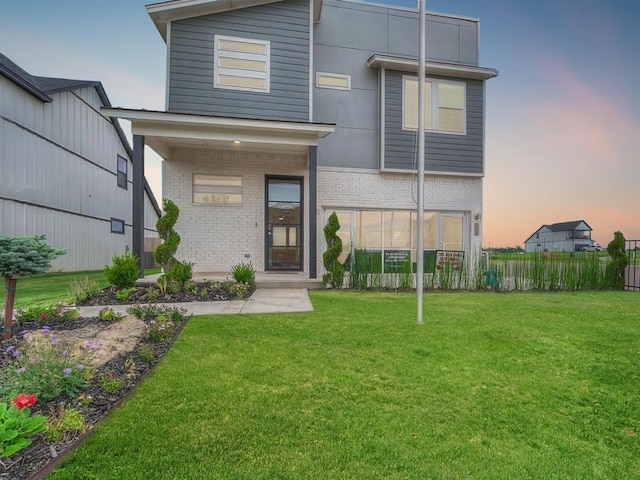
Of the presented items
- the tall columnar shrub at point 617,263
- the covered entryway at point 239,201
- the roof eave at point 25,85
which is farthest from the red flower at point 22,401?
the roof eave at point 25,85

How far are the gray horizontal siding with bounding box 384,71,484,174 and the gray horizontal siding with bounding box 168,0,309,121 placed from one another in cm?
260

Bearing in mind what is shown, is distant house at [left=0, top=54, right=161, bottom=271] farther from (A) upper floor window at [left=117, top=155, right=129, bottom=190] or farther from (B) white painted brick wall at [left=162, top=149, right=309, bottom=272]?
(B) white painted brick wall at [left=162, top=149, right=309, bottom=272]

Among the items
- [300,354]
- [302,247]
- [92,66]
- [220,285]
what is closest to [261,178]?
[302,247]

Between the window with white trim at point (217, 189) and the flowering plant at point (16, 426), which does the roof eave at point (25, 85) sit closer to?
the window with white trim at point (217, 189)

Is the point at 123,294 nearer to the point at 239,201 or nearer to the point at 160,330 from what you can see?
the point at 160,330

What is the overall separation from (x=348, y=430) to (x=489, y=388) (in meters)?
1.30

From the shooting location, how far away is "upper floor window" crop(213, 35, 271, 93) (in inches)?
326

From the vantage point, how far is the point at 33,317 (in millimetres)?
4191

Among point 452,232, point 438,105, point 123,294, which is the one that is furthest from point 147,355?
point 438,105

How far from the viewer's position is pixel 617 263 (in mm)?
8281

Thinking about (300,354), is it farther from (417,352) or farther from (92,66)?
(92,66)

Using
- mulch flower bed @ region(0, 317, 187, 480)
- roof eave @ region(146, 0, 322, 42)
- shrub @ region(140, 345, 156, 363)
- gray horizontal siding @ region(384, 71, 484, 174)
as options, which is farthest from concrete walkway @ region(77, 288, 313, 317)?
roof eave @ region(146, 0, 322, 42)

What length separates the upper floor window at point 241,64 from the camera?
8281 mm

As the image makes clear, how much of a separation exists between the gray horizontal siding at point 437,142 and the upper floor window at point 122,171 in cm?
1623
